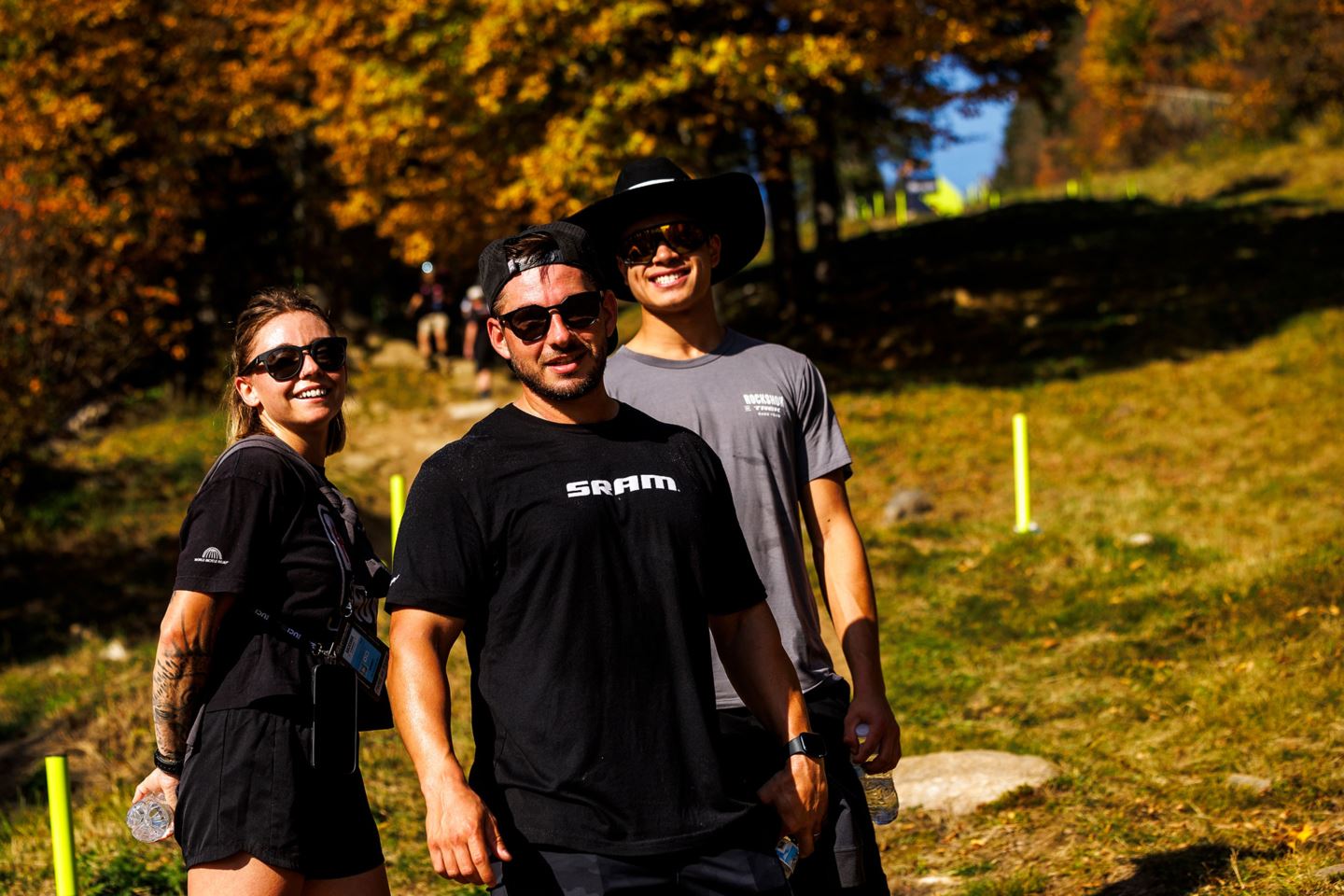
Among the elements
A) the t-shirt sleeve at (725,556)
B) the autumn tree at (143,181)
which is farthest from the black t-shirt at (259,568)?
the autumn tree at (143,181)

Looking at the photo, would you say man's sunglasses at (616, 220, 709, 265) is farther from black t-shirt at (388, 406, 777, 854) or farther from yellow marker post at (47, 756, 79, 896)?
yellow marker post at (47, 756, 79, 896)

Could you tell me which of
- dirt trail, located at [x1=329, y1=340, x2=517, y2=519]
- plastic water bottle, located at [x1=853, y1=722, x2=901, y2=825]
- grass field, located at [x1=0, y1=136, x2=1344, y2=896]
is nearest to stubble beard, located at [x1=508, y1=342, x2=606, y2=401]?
plastic water bottle, located at [x1=853, y1=722, x2=901, y2=825]

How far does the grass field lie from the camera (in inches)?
239

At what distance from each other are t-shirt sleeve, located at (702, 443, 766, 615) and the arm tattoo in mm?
1138

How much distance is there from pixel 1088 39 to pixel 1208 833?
7465 cm

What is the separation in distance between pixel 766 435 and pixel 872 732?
84 centimetres

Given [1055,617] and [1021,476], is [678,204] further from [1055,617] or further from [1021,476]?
[1021,476]

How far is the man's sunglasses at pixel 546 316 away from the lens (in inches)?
115

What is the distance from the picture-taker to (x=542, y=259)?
9.77ft

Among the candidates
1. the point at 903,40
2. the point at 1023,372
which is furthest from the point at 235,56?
the point at 1023,372

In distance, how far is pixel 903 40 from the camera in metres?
16.5

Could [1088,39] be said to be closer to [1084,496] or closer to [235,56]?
[235,56]

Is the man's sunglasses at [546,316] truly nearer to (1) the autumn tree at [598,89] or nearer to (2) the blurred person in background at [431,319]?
(1) the autumn tree at [598,89]

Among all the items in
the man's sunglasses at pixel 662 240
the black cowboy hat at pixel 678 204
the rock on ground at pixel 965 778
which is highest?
the black cowboy hat at pixel 678 204
